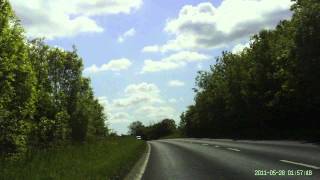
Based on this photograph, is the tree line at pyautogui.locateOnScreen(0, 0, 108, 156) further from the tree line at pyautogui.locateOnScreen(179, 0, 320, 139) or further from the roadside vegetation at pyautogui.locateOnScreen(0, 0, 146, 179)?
the tree line at pyautogui.locateOnScreen(179, 0, 320, 139)

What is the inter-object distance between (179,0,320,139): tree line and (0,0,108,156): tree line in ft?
55.5

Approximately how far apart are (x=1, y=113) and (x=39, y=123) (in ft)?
64.9

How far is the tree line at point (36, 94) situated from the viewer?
38.2 metres

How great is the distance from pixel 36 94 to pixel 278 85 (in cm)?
2120

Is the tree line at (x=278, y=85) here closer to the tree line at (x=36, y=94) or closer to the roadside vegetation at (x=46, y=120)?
the roadside vegetation at (x=46, y=120)

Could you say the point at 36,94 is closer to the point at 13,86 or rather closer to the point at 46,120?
the point at 13,86

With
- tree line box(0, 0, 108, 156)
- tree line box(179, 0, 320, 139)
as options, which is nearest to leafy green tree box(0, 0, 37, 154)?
tree line box(0, 0, 108, 156)

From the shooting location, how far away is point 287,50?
38344 millimetres

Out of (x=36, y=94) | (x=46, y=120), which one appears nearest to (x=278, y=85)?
(x=36, y=94)

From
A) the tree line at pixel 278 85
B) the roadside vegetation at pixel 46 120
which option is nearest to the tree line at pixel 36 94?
the roadside vegetation at pixel 46 120

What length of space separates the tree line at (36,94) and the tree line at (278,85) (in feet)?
55.5

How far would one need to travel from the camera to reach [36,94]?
47.0m

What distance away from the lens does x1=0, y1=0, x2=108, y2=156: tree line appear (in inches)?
1503

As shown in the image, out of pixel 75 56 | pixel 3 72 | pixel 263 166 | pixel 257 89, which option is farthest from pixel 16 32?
pixel 75 56
